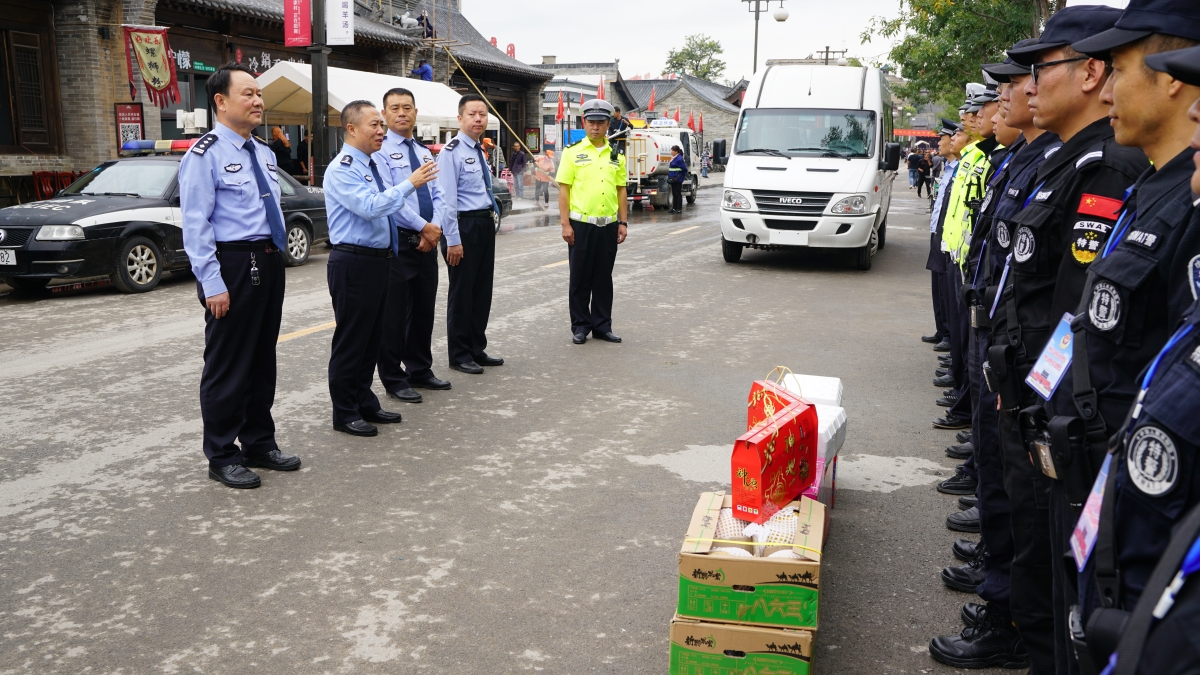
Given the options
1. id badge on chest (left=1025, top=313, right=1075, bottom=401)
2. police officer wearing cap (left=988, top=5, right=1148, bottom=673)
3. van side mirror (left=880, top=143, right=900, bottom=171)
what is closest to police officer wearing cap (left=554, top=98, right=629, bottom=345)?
police officer wearing cap (left=988, top=5, right=1148, bottom=673)

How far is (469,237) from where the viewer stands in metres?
7.20

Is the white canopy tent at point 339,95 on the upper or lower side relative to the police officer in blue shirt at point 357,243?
upper

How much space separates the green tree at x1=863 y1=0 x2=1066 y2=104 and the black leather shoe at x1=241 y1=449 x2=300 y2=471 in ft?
37.9

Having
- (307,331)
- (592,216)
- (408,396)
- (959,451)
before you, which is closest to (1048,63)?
(959,451)

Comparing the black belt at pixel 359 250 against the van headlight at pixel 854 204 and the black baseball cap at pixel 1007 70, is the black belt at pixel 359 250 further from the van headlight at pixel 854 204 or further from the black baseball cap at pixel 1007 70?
the van headlight at pixel 854 204

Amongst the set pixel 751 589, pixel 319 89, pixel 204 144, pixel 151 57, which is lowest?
pixel 751 589

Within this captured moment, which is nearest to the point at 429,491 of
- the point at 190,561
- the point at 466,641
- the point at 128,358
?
the point at 190,561

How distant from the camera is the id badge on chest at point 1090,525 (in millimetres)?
1675

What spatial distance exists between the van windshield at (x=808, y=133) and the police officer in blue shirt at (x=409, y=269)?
7.74 metres

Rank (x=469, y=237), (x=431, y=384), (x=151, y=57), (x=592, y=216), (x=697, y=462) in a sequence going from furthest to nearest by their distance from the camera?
(x=151, y=57), (x=592, y=216), (x=469, y=237), (x=431, y=384), (x=697, y=462)

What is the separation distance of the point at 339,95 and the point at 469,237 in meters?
14.5

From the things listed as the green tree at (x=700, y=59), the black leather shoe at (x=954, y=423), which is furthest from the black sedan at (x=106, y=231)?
the green tree at (x=700, y=59)

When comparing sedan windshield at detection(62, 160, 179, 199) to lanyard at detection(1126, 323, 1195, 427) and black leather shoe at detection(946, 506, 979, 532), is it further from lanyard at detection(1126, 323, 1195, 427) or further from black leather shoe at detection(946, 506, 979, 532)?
lanyard at detection(1126, 323, 1195, 427)

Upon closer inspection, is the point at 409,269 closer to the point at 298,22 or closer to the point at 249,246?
the point at 249,246
